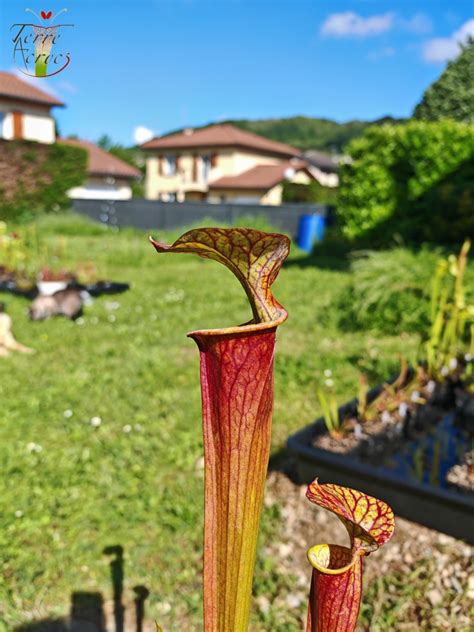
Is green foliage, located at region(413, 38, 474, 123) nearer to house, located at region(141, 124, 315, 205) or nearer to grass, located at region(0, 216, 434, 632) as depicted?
grass, located at region(0, 216, 434, 632)

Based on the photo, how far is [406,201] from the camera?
8984mm

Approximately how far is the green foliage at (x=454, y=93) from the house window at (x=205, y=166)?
742 inches

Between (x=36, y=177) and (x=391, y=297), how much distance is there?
14.4 m

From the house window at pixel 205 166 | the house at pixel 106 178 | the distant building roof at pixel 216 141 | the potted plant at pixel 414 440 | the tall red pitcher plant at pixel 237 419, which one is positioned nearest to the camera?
the tall red pitcher plant at pixel 237 419

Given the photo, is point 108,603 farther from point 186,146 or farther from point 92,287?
point 186,146

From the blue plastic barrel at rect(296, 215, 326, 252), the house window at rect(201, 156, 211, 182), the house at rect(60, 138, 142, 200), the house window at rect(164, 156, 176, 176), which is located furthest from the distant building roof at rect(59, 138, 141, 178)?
the blue plastic barrel at rect(296, 215, 326, 252)

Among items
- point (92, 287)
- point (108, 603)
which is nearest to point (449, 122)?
point (92, 287)

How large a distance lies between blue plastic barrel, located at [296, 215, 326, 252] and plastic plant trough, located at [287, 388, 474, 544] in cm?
1142

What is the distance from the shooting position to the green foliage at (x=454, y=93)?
9.94m

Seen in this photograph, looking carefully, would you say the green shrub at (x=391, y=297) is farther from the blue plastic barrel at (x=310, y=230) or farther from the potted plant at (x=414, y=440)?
the blue plastic barrel at (x=310, y=230)

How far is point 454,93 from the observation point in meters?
10.0

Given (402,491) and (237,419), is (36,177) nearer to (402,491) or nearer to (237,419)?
(402,491)

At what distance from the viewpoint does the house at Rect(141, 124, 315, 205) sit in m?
26.4

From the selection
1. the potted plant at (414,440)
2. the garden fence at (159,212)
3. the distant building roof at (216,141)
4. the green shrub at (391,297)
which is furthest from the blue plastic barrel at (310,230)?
the distant building roof at (216,141)
